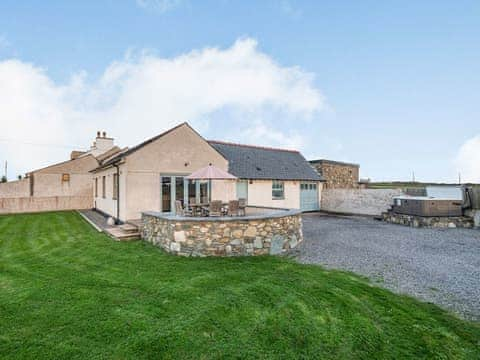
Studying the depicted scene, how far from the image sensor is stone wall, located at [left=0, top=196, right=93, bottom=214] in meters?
19.8

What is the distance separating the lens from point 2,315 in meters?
4.32

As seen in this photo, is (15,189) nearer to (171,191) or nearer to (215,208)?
(171,191)

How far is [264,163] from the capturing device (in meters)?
21.2

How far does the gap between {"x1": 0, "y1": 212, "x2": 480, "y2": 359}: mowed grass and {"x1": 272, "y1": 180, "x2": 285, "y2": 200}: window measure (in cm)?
1320

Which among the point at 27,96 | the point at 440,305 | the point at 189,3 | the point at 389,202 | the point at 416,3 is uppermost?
the point at 189,3

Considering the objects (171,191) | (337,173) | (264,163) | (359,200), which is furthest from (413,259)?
(337,173)

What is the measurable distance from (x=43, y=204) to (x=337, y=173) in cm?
2660

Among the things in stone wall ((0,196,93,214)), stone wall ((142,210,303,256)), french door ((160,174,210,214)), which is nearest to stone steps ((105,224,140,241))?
stone wall ((142,210,303,256))

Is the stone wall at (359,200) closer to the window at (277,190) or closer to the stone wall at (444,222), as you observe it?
the stone wall at (444,222)

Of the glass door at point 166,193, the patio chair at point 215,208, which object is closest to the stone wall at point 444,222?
the patio chair at point 215,208

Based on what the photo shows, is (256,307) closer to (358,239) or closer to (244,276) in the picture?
(244,276)

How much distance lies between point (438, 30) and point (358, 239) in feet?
37.1

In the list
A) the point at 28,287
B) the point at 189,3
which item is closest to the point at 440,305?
the point at 28,287

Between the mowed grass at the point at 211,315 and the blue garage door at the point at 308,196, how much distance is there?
15.4 m
